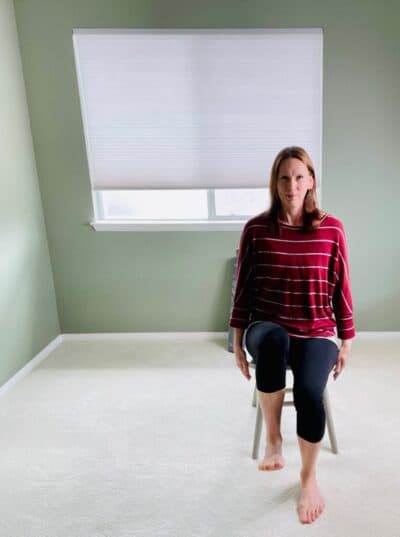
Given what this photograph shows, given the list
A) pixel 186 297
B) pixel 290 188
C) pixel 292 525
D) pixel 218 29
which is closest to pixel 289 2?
pixel 218 29

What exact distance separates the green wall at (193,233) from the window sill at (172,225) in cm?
4

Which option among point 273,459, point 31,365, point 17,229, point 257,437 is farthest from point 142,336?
point 273,459

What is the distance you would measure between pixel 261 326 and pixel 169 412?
834 mm

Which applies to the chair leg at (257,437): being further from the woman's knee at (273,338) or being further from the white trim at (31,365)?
the white trim at (31,365)

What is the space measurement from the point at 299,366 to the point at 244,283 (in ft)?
1.21

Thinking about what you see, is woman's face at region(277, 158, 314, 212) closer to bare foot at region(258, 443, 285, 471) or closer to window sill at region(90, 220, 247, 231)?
bare foot at region(258, 443, 285, 471)

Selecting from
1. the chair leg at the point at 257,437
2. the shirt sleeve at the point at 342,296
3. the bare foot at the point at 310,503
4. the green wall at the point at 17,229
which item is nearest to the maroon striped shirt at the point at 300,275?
the shirt sleeve at the point at 342,296

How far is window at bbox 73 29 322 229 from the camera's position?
7.52 ft

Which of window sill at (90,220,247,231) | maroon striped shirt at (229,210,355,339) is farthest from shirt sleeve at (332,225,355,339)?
window sill at (90,220,247,231)

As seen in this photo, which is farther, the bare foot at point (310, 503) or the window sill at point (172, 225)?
the window sill at point (172, 225)

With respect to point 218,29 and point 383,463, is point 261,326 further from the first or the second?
point 218,29

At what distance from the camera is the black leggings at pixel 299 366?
1.25 metres

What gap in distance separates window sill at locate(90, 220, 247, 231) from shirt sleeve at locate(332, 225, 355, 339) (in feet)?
3.81

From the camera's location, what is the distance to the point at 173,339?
108 inches
